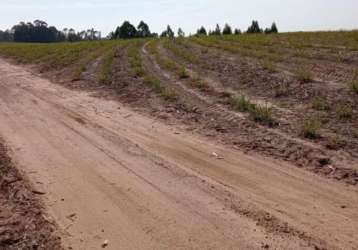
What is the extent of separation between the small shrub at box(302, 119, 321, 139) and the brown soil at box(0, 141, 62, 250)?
3.87 meters

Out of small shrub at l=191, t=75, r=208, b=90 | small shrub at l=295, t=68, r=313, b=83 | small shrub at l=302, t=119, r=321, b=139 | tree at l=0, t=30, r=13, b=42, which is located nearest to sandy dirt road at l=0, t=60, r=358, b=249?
small shrub at l=302, t=119, r=321, b=139

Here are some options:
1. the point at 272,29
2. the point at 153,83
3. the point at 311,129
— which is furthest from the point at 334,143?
the point at 272,29

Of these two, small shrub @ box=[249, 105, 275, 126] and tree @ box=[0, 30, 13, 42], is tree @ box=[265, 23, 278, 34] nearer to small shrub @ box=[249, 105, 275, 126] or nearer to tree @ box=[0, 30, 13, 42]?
small shrub @ box=[249, 105, 275, 126]

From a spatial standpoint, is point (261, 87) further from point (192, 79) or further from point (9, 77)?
point (9, 77)

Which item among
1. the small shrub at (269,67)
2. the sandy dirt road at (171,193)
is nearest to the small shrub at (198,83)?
the small shrub at (269,67)

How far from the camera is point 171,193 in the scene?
4621 millimetres

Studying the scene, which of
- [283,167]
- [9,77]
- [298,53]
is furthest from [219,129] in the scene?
[9,77]

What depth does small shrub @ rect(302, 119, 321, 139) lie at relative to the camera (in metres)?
6.23

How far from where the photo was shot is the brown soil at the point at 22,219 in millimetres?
3699

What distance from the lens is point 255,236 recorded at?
12.1ft

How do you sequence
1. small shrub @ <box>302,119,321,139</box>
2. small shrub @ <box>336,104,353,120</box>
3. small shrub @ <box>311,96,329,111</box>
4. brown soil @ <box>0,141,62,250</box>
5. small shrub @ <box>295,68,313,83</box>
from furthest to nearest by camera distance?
small shrub @ <box>295,68,313,83</box> < small shrub @ <box>311,96,329,111</box> < small shrub @ <box>336,104,353,120</box> < small shrub @ <box>302,119,321,139</box> < brown soil @ <box>0,141,62,250</box>

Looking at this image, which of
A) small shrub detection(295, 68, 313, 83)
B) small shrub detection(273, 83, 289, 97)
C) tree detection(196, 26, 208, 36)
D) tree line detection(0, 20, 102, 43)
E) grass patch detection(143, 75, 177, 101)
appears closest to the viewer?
small shrub detection(273, 83, 289, 97)

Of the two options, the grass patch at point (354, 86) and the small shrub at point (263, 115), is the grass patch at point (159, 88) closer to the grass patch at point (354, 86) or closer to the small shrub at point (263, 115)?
the small shrub at point (263, 115)

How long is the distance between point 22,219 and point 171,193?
1.55 m
